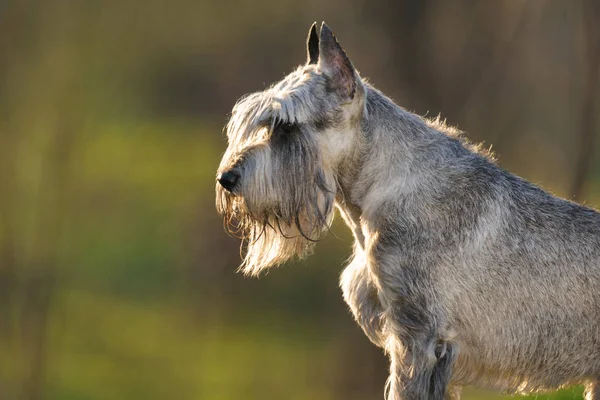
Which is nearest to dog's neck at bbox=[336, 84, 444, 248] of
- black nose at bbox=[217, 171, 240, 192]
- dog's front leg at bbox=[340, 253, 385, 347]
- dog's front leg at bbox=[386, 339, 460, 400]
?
dog's front leg at bbox=[340, 253, 385, 347]

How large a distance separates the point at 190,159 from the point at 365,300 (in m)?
21.0

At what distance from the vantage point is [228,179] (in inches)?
171

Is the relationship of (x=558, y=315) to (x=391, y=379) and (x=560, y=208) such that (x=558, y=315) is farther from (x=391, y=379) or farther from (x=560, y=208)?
(x=391, y=379)

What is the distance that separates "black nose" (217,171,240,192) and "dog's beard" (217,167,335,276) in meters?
0.07

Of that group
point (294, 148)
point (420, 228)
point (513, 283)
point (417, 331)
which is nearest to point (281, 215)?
point (294, 148)

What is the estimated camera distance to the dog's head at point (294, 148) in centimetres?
439

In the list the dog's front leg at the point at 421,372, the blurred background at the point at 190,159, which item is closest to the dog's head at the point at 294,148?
the dog's front leg at the point at 421,372

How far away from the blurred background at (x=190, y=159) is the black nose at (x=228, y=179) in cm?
351

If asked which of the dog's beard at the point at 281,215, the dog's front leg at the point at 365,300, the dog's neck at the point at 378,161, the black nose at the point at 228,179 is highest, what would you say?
the dog's neck at the point at 378,161

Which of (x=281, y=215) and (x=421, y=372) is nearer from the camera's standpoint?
(x=421, y=372)

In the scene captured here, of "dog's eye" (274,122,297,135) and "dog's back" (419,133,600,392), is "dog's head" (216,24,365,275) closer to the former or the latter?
"dog's eye" (274,122,297,135)

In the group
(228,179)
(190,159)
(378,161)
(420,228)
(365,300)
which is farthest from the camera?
(190,159)

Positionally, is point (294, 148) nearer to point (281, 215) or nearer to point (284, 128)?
point (284, 128)

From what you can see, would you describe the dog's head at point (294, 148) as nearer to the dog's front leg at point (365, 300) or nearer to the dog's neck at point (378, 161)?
the dog's neck at point (378, 161)
